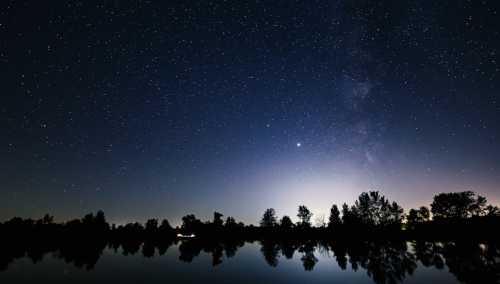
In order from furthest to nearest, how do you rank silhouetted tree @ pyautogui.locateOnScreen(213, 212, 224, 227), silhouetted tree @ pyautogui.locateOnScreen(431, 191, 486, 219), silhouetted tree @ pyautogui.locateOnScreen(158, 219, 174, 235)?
silhouetted tree @ pyautogui.locateOnScreen(158, 219, 174, 235)
silhouetted tree @ pyautogui.locateOnScreen(213, 212, 224, 227)
silhouetted tree @ pyautogui.locateOnScreen(431, 191, 486, 219)

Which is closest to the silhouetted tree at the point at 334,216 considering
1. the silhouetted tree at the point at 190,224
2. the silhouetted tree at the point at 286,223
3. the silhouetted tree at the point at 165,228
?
the silhouetted tree at the point at 286,223

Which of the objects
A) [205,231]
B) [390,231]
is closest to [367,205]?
[390,231]

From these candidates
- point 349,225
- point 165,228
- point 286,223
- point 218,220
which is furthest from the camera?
point 165,228

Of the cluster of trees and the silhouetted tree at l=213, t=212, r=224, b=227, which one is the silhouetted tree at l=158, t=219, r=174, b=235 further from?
the cluster of trees

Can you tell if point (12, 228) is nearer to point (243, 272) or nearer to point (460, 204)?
point (243, 272)

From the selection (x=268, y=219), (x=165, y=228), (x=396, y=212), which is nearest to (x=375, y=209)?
(x=396, y=212)

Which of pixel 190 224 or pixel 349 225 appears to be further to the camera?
pixel 190 224

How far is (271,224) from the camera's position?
536ft

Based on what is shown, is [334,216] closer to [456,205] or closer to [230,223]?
[456,205]

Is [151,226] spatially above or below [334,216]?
below

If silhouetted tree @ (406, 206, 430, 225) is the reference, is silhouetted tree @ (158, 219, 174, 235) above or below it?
below

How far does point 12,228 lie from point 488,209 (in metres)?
201

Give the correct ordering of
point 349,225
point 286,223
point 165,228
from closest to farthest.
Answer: point 349,225
point 286,223
point 165,228

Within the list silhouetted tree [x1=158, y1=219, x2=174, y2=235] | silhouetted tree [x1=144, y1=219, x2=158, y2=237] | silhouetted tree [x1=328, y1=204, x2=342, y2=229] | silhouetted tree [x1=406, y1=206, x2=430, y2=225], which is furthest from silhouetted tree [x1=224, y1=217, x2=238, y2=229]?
silhouetted tree [x1=406, y1=206, x2=430, y2=225]
